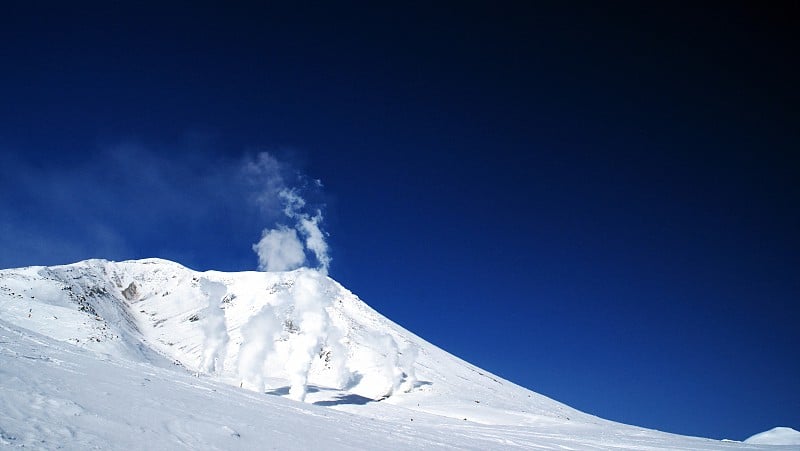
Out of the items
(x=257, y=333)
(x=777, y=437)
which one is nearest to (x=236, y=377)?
(x=257, y=333)

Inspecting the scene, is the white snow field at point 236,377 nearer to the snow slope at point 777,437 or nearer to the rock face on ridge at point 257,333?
the rock face on ridge at point 257,333

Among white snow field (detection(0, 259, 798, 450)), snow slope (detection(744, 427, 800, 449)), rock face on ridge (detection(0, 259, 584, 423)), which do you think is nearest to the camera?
white snow field (detection(0, 259, 798, 450))

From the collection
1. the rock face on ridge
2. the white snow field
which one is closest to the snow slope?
the white snow field

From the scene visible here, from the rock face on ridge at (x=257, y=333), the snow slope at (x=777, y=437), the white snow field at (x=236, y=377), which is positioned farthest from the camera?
the rock face on ridge at (x=257, y=333)

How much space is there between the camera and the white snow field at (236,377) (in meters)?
10.2

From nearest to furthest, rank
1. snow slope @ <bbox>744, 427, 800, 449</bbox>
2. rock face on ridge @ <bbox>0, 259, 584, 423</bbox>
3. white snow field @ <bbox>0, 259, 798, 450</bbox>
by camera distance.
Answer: white snow field @ <bbox>0, 259, 798, 450</bbox> → snow slope @ <bbox>744, 427, 800, 449</bbox> → rock face on ridge @ <bbox>0, 259, 584, 423</bbox>

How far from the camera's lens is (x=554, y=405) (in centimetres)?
8756

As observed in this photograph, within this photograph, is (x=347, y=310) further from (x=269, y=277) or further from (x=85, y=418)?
(x=85, y=418)

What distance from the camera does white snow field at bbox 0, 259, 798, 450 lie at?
33.4 feet

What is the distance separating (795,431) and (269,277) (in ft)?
379

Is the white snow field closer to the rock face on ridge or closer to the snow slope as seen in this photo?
the rock face on ridge

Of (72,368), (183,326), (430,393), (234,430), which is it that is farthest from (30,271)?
(234,430)

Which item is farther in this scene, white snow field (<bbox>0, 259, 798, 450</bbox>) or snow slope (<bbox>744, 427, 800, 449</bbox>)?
snow slope (<bbox>744, 427, 800, 449</bbox>)

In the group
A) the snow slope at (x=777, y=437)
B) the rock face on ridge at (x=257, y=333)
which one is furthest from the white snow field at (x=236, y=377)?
the snow slope at (x=777, y=437)
